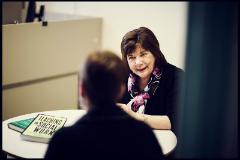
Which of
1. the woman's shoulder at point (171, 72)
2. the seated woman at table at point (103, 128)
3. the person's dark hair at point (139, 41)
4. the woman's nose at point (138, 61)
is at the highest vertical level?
the person's dark hair at point (139, 41)

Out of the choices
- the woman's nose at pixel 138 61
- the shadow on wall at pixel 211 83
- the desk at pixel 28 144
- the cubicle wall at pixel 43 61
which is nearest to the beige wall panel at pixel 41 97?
the cubicle wall at pixel 43 61

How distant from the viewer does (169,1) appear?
A: 110 inches

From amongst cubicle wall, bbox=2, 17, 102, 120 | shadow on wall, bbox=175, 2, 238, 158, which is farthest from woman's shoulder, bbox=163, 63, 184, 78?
cubicle wall, bbox=2, 17, 102, 120

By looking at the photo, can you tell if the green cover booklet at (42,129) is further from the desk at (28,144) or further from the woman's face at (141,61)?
the woman's face at (141,61)

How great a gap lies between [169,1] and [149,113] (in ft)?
4.37

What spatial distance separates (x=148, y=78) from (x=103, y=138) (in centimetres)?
79

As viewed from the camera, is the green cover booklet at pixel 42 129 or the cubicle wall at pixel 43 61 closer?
the green cover booklet at pixel 42 129

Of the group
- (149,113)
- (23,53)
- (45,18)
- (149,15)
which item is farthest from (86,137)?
(45,18)

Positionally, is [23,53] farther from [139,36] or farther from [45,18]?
[139,36]

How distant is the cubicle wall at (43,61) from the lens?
2512 millimetres

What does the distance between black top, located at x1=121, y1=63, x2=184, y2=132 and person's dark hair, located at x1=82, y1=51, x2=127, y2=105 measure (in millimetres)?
670

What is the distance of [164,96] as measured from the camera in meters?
1.75

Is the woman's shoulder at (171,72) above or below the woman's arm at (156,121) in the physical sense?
above

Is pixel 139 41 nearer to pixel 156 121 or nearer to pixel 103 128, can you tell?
pixel 156 121
